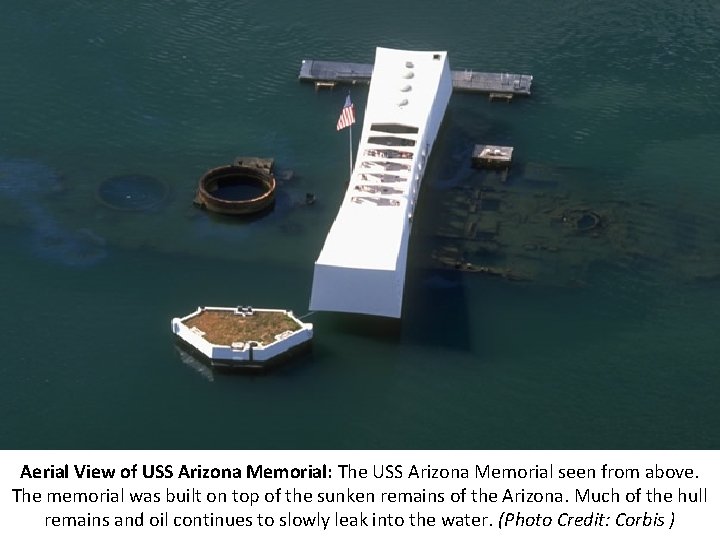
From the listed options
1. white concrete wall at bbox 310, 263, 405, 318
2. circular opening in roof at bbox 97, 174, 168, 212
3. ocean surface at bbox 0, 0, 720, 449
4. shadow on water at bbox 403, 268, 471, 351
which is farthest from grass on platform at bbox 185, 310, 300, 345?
circular opening in roof at bbox 97, 174, 168, 212

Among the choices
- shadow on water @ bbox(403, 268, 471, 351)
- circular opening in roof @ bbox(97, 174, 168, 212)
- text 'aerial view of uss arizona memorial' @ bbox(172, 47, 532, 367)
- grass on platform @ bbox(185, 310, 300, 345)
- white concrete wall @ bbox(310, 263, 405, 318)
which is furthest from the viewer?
circular opening in roof @ bbox(97, 174, 168, 212)

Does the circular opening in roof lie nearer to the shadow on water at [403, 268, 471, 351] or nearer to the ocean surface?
the ocean surface

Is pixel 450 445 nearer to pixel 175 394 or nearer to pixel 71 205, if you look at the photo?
pixel 175 394

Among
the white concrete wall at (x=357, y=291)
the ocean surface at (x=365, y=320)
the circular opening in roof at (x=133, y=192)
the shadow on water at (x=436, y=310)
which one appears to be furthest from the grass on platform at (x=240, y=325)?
the circular opening in roof at (x=133, y=192)

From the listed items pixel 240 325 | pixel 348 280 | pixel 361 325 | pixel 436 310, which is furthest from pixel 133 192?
pixel 436 310

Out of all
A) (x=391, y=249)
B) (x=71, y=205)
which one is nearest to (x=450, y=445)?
(x=391, y=249)

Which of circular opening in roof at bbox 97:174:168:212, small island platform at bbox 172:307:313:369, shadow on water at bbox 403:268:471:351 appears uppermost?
circular opening in roof at bbox 97:174:168:212
